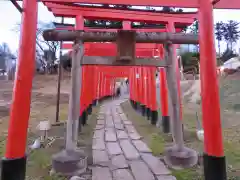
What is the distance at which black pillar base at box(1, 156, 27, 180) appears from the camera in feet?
8.50

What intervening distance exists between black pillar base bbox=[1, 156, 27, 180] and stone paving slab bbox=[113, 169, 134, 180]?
1430mm

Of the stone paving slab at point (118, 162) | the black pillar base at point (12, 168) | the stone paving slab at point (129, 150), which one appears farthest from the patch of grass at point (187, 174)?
the black pillar base at point (12, 168)

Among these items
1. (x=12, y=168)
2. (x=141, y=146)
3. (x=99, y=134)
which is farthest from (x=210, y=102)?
(x=99, y=134)

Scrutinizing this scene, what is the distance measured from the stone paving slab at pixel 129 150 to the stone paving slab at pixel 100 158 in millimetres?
432

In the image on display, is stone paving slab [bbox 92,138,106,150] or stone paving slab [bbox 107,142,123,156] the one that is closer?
stone paving slab [bbox 107,142,123,156]

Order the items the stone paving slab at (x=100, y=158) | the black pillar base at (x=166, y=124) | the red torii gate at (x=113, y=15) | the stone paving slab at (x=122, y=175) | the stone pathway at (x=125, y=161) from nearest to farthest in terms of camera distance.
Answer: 1. the stone paving slab at (x=122, y=175)
2. the stone pathway at (x=125, y=161)
3. the stone paving slab at (x=100, y=158)
4. the red torii gate at (x=113, y=15)
5. the black pillar base at (x=166, y=124)

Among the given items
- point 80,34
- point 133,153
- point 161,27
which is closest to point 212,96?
point 80,34

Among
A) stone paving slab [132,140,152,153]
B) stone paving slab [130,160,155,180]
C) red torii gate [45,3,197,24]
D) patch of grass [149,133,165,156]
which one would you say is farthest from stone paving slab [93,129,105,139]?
red torii gate [45,3,197,24]

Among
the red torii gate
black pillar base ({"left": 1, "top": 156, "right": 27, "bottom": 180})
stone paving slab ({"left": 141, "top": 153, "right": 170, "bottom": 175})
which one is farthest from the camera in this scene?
the red torii gate

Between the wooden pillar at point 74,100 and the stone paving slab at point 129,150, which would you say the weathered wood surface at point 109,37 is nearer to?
the wooden pillar at point 74,100

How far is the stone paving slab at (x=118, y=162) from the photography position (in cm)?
402

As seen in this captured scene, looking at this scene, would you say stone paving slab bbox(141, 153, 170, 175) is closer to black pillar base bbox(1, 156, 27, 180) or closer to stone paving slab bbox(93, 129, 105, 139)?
black pillar base bbox(1, 156, 27, 180)

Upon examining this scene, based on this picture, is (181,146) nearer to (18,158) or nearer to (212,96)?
(212,96)

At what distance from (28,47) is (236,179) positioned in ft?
11.1
